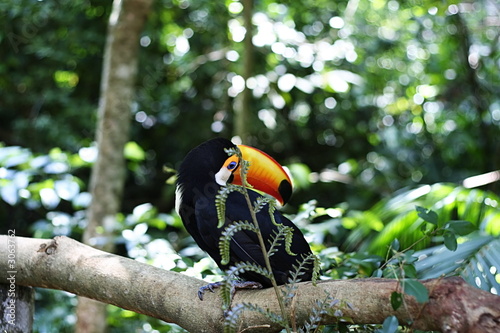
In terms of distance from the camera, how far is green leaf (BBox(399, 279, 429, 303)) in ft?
3.56

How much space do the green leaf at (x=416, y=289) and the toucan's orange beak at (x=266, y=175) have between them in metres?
1.00

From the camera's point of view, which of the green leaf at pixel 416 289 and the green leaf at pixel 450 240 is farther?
the green leaf at pixel 450 240

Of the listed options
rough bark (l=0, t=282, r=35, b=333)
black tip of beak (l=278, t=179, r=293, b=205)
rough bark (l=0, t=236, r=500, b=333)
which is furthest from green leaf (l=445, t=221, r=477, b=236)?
rough bark (l=0, t=282, r=35, b=333)

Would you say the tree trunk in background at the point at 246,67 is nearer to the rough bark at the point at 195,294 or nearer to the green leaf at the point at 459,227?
the rough bark at the point at 195,294

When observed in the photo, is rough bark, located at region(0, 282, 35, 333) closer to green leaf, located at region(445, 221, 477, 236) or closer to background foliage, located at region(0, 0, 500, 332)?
green leaf, located at region(445, 221, 477, 236)

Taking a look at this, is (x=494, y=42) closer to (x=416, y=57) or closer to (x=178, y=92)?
(x=416, y=57)

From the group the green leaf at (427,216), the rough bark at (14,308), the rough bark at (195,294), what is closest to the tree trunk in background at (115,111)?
the rough bark at (14,308)

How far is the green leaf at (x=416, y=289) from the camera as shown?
42.7 inches

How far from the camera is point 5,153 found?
269 centimetres

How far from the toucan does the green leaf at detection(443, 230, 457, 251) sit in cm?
36

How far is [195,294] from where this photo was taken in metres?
1.52

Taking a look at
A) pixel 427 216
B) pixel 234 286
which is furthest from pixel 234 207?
pixel 427 216

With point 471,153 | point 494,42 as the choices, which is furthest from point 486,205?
point 494,42

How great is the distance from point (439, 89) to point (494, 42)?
555mm
